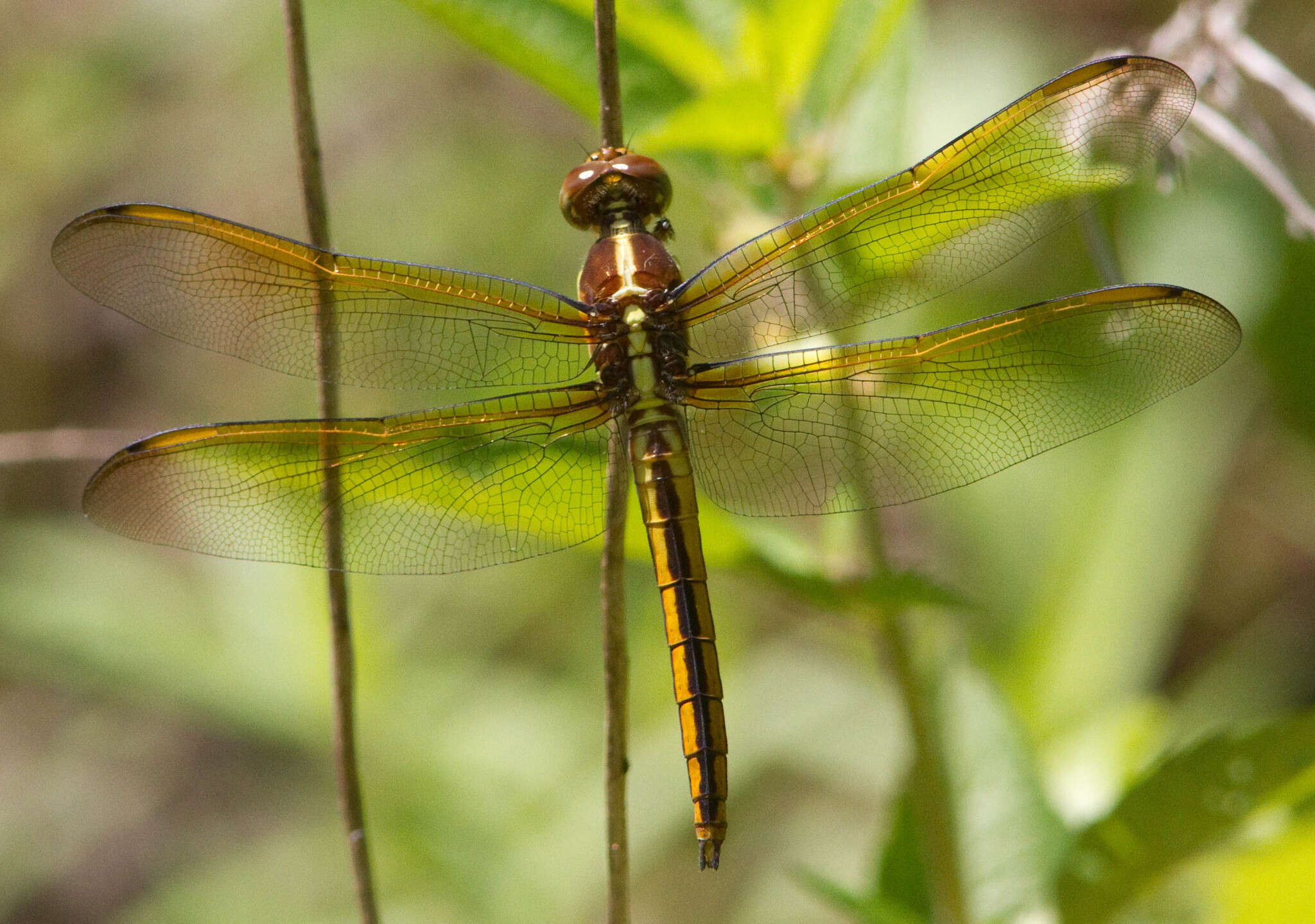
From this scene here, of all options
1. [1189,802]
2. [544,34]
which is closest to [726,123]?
[544,34]

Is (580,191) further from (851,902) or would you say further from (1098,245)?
(851,902)

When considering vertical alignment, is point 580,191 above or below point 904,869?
above

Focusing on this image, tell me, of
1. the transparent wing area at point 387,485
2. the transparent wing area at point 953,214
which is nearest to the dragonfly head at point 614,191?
Answer: the transparent wing area at point 953,214

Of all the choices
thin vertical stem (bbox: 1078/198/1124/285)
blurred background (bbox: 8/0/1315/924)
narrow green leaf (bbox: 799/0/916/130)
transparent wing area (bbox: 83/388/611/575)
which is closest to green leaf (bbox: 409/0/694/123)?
blurred background (bbox: 8/0/1315/924)

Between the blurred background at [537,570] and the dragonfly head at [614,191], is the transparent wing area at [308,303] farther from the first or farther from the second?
the blurred background at [537,570]

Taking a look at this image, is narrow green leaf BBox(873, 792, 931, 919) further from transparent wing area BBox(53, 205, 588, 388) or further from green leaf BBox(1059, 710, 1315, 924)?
transparent wing area BBox(53, 205, 588, 388)

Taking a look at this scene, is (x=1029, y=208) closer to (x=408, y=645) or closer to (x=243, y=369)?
(x=408, y=645)
